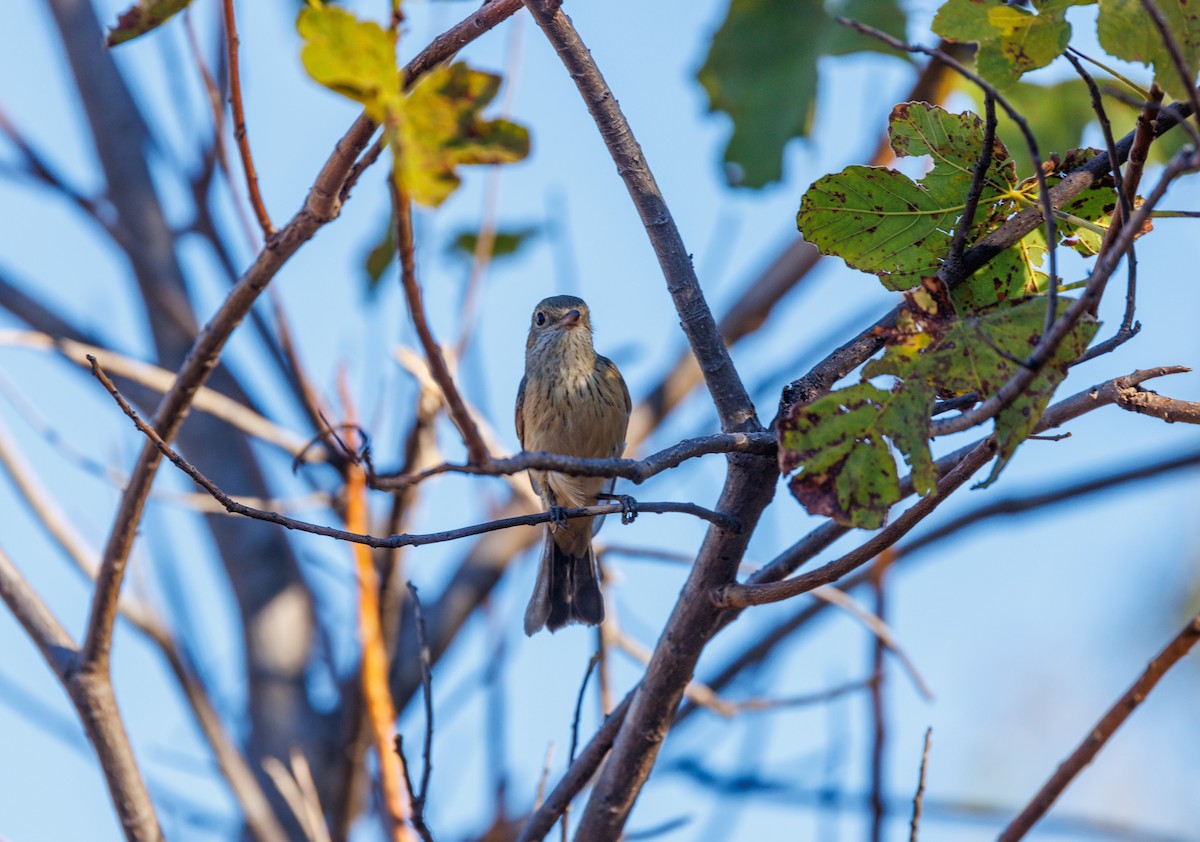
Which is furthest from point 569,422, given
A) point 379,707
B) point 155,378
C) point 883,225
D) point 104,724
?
point 883,225

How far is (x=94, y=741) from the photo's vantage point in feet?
8.94

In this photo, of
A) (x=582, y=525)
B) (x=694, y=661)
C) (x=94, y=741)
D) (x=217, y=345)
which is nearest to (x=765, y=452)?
(x=694, y=661)

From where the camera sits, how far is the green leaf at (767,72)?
11.2ft

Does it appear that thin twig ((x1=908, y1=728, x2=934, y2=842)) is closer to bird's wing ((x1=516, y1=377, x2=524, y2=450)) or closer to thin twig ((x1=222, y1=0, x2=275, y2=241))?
thin twig ((x1=222, y1=0, x2=275, y2=241))

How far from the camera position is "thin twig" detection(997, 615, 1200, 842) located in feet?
7.41

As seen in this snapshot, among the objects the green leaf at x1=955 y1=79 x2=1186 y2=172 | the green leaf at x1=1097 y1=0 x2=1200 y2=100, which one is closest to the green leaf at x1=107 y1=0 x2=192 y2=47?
the green leaf at x1=1097 y1=0 x2=1200 y2=100

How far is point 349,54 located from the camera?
4.33 feet

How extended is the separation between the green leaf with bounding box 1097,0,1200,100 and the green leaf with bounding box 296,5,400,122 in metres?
1.01

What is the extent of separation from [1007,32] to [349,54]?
98 cm

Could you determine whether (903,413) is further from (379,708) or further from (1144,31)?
(379,708)

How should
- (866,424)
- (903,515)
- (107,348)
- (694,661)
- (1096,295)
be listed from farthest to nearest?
(107,348)
(694,661)
(903,515)
(866,424)
(1096,295)

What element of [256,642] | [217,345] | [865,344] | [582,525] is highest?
[582,525]

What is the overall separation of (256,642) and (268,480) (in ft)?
2.40

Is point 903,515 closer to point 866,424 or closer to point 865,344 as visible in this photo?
point 866,424
